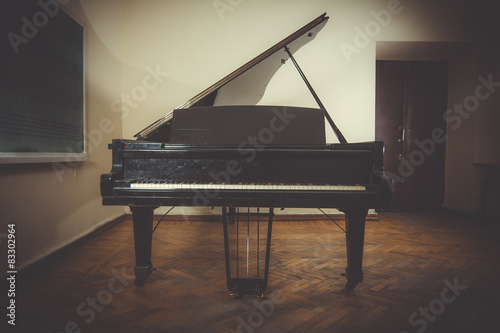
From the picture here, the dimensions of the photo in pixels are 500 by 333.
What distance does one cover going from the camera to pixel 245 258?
8.15ft

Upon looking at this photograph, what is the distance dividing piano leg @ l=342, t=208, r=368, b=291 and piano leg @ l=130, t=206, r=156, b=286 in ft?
3.94

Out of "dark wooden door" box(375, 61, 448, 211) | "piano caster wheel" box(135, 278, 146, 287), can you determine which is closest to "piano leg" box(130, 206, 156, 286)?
"piano caster wheel" box(135, 278, 146, 287)

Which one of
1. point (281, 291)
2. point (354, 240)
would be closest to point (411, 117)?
point (354, 240)

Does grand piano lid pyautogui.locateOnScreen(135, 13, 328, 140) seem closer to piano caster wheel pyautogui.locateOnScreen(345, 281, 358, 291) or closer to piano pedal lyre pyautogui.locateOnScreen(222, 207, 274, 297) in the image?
piano pedal lyre pyautogui.locateOnScreen(222, 207, 274, 297)

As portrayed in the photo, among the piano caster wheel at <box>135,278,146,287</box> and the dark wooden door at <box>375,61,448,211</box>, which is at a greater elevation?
the dark wooden door at <box>375,61,448,211</box>

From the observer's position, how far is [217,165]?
1.67 m

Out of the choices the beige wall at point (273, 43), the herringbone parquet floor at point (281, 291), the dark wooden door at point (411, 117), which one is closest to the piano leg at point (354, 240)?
the herringbone parquet floor at point (281, 291)

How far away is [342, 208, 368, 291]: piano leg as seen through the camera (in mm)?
1728

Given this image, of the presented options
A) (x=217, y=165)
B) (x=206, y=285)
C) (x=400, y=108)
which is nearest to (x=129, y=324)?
(x=206, y=285)

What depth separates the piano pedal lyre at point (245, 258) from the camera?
169 centimetres

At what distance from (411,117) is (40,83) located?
4.56 meters

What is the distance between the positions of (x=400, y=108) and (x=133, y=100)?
382 centimetres

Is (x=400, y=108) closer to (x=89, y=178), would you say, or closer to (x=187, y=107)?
(x=187, y=107)

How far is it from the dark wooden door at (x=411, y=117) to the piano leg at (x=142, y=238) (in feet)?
12.1
